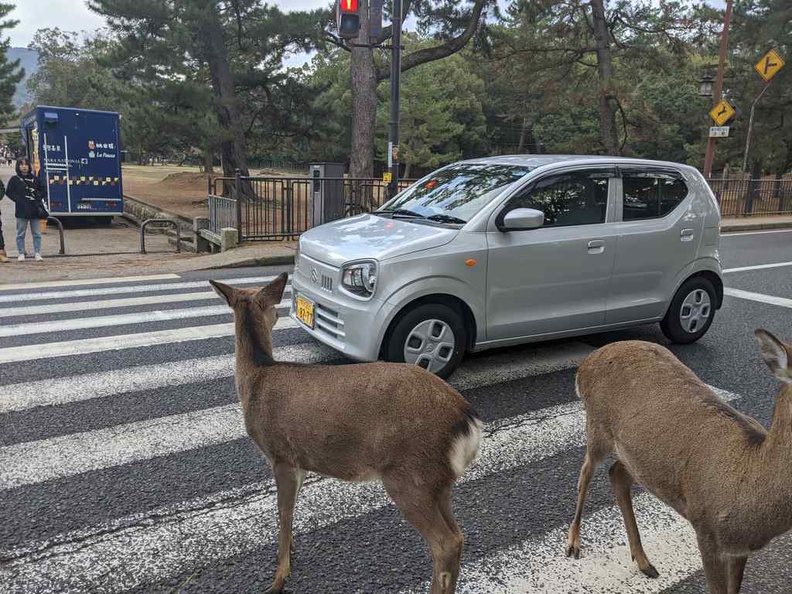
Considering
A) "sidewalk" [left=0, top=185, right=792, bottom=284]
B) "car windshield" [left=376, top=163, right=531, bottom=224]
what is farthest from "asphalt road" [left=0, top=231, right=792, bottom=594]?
"sidewalk" [left=0, top=185, right=792, bottom=284]

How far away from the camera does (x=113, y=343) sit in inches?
247

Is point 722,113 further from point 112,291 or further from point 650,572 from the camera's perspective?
point 650,572

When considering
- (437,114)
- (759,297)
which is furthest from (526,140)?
(759,297)

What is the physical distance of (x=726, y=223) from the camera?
789 inches

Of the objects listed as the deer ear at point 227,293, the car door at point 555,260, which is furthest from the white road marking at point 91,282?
the deer ear at point 227,293

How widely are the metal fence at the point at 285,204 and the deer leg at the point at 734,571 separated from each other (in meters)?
12.0

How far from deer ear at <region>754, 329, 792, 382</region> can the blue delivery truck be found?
2053 centimetres

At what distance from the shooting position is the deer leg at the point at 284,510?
258 cm

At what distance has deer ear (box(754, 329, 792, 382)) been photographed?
1.92 meters

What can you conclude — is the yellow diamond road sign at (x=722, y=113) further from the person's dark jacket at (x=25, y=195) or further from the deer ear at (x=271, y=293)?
the deer ear at (x=271, y=293)

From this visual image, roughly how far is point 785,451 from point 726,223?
20599 millimetres

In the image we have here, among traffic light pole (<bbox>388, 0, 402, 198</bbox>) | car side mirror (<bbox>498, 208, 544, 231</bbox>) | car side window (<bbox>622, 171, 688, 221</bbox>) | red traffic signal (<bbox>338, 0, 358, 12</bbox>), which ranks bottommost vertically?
car side mirror (<bbox>498, 208, 544, 231</bbox>)

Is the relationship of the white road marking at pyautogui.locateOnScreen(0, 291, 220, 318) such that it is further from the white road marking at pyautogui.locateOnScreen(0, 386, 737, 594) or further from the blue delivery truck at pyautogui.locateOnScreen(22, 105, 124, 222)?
the blue delivery truck at pyautogui.locateOnScreen(22, 105, 124, 222)

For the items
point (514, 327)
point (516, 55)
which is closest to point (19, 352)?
point (514, 327)
